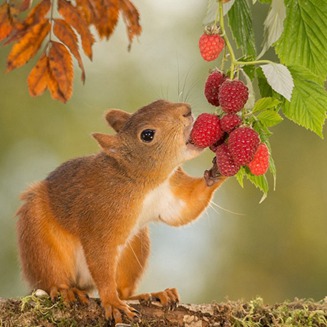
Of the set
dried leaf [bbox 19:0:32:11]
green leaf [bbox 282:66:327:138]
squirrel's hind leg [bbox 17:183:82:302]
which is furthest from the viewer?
squirrel's hind leg [bbox 17:183:82:302]

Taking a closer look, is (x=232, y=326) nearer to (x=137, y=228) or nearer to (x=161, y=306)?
(x=161, y=306)

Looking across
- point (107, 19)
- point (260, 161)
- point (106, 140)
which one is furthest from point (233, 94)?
point (106, 140)

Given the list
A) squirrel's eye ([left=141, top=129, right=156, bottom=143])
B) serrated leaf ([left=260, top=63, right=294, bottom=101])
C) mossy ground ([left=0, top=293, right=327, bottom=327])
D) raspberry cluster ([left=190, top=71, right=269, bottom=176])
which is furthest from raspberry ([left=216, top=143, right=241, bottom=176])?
mossy ground ([left=0, top=293, right=327, bottom=327])

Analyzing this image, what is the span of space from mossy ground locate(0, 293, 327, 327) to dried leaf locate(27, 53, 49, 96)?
0.68 m

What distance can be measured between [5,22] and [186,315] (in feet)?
3.02

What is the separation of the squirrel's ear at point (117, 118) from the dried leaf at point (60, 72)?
0.59 metres

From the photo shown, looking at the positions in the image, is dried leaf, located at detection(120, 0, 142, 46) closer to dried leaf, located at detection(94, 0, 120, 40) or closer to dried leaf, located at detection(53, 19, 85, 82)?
dried leaf, located at detection(94, 0, 120, 40)

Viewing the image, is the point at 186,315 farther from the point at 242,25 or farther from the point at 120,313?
the point at 242,25

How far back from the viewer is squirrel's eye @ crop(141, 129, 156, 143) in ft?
7.65

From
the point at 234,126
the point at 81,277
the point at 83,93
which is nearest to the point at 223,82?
the point at 234,126

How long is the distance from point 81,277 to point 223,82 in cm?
87

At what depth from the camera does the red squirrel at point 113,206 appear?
230cm

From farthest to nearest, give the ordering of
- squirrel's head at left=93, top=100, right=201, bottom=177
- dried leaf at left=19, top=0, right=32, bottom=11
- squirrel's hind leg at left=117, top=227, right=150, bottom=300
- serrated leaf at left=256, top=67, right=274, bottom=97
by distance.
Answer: squirrel's hind leg at left=117, top=227, right=150, bottom=300 < squirrel's head at left=93, top=100, right=201, bottom=177 < serrated leaf at left=256, top=67, right=274, bottom=97 < dried leaf at left=19, top=0, right=32, bottom=11

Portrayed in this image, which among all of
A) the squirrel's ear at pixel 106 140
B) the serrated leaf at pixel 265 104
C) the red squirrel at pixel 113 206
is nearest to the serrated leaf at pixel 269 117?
the serrated leaf at pixel 265 104
